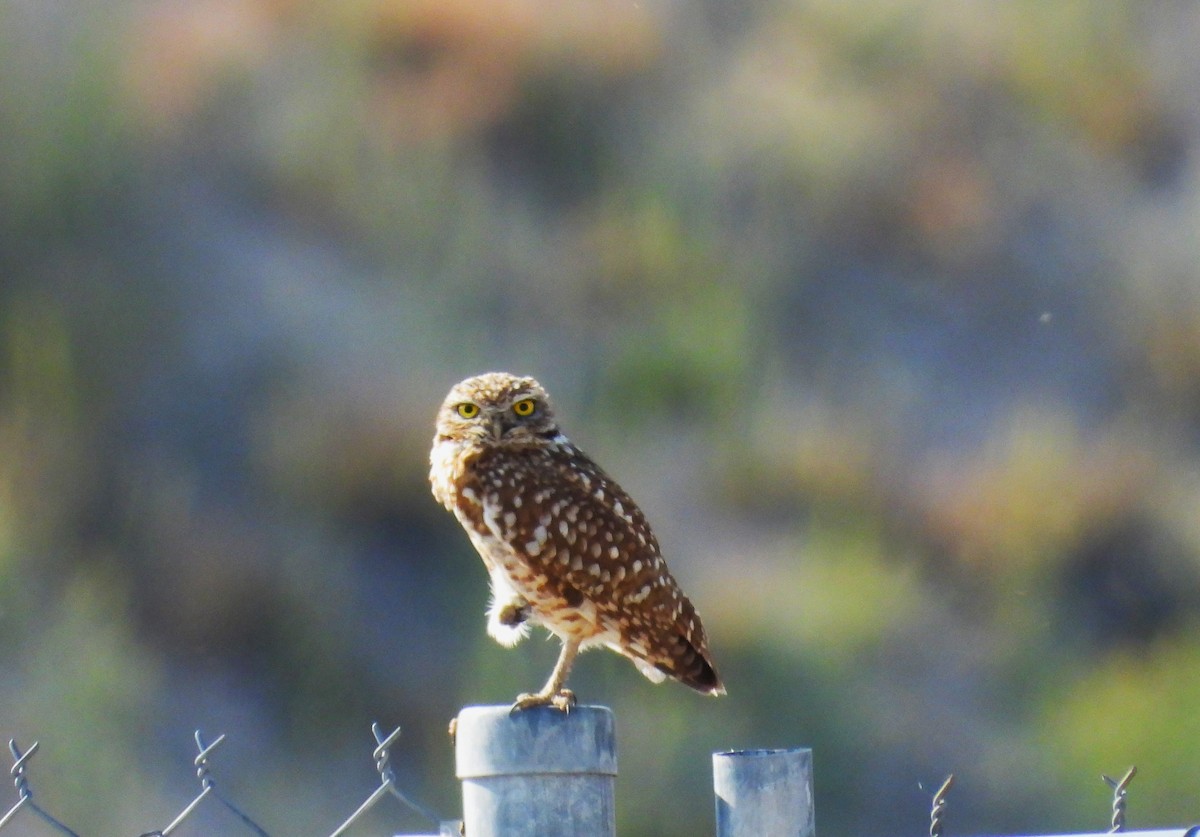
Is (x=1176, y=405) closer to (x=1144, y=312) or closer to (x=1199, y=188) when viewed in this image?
(x=1144, y=312)

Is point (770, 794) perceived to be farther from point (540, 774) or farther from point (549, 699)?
point (549, 699)

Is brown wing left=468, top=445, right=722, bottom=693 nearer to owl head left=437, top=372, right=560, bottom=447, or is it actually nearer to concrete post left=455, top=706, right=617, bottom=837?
owl head left=437, top=372, right=560, bottom=447

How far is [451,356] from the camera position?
860 cm

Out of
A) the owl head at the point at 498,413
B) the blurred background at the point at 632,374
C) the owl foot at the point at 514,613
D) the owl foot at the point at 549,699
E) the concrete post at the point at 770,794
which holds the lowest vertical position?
the concrete post at the point at 770,794

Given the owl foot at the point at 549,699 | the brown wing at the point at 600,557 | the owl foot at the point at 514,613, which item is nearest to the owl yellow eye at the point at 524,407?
the brown wing at the point at 600,557

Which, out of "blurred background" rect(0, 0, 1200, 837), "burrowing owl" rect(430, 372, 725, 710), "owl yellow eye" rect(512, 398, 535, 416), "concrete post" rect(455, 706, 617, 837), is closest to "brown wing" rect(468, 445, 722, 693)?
"burrowing owl" rect(430, 372, 725, 710)

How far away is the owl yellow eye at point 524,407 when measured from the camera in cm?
304

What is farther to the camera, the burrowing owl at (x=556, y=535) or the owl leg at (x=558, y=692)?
the burrowing owl at (x=556, y=535)

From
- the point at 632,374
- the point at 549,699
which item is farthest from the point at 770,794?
the point at 632,374

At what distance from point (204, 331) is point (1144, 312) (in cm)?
527

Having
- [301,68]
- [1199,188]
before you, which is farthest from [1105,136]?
[301,68]

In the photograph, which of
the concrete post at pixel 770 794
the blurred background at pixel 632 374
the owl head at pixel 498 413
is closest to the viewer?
the concrete post at pixel 770 794

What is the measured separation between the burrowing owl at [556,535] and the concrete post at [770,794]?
1.11 metres

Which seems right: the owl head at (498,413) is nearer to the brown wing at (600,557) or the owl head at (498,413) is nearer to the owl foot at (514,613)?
the brown wing at (600,557)
